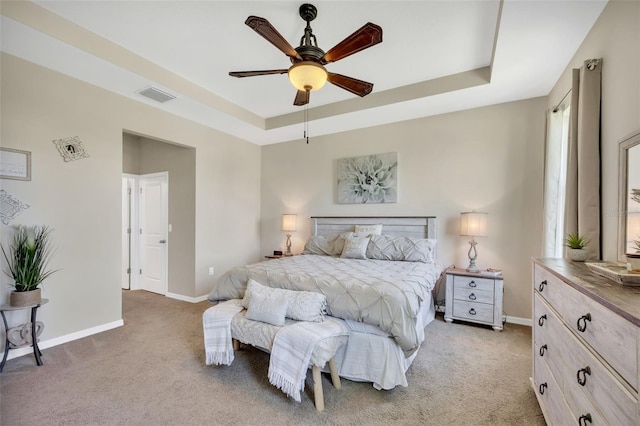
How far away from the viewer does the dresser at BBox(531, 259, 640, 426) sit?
32.9 inches

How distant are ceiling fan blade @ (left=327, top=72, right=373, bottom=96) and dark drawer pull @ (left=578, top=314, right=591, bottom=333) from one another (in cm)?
199

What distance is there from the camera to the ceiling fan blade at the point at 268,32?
175 cm

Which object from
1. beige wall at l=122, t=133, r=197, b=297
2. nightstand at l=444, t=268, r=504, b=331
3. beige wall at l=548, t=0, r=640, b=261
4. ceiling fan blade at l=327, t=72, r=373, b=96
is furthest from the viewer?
beige wall at l=122, t=133, r=197, b=297

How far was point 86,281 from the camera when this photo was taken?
3.13 meters

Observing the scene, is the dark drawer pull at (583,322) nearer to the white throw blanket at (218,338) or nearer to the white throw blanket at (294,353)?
the white throw blanket at (294,353)

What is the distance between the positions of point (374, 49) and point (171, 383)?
3478 mm

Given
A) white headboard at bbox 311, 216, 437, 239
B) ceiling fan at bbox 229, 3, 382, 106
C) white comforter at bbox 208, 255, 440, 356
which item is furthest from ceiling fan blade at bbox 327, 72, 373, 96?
white headboard at bbox 311, 216, 437, 239

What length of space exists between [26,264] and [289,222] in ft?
10.6

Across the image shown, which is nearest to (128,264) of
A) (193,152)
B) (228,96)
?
(193,152)

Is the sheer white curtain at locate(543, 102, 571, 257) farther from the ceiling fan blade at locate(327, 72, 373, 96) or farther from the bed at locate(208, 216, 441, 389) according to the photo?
the ceiling fan blade at locate(327, 72, 373, 96)

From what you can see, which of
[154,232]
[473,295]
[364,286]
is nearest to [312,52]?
[364,286]

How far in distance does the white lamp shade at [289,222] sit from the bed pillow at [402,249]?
1613mm

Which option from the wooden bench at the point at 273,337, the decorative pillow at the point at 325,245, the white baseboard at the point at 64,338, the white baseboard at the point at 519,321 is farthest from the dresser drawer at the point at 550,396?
the white baseboard at the point at 64,338

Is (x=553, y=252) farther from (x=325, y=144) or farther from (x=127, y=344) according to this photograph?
(x=127, y=344)
